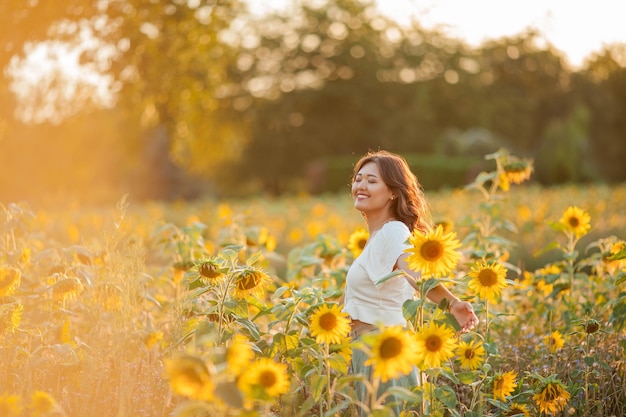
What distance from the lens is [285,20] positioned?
108 ft

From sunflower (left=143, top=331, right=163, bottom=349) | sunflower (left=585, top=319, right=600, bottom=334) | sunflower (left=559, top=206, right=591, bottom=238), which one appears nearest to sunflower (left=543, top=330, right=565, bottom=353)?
sunflower (left=585, top=319, right=600, bottom=334)

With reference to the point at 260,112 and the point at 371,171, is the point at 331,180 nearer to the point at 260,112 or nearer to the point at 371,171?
the point at 260,112

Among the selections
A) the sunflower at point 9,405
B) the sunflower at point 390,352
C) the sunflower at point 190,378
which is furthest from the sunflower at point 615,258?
the sunflower at point 9,405

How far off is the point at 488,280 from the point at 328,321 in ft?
2.42

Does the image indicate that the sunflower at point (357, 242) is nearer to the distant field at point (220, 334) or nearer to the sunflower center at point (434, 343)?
the distant field at point (220, 334)

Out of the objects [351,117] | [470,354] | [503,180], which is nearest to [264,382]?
[470,354]

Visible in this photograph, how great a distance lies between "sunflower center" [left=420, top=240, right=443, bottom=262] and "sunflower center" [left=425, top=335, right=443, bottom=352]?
24cm

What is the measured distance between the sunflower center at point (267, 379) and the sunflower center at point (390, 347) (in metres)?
0.28

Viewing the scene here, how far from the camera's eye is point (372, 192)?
3020mm

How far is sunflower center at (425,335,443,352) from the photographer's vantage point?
7.66ft


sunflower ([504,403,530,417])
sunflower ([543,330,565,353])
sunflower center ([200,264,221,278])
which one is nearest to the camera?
sunflower center ([200,264,221,278])

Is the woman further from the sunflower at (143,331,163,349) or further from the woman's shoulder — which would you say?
the sunflower at (143,331,163,349)

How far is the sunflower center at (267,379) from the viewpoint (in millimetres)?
1899

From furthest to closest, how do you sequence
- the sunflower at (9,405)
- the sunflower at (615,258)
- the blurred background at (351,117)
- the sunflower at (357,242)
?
the blurred background at (351,117) < the sunflower at (357,242) < the sunflower at (615,258) < the sunflower at (9,405)
